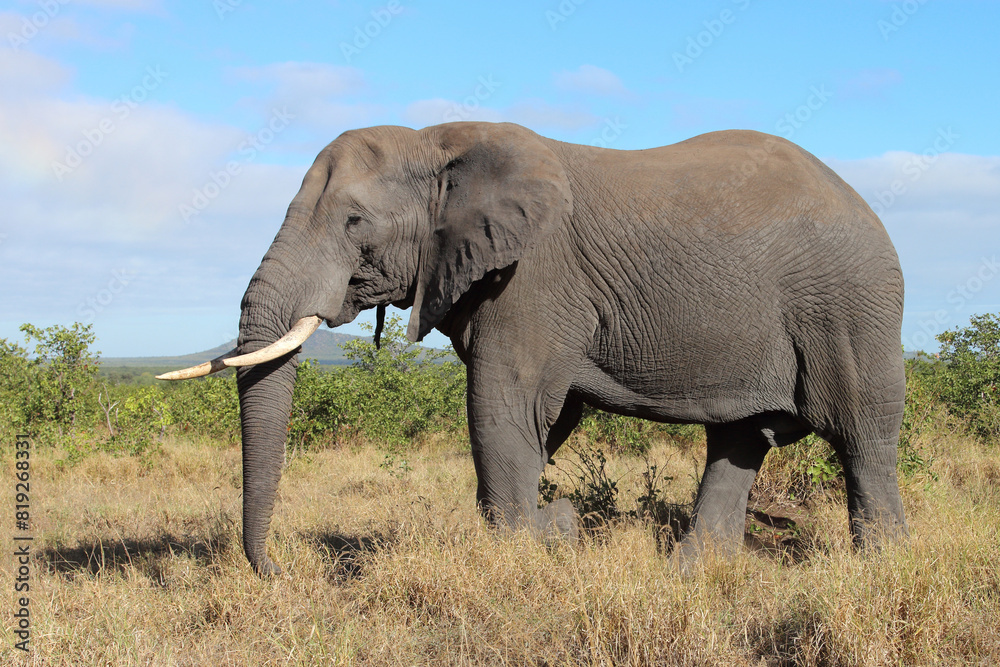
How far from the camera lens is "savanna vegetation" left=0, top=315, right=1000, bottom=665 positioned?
11.9 feet

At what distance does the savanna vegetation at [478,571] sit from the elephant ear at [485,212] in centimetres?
144

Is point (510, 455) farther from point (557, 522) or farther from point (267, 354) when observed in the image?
point (267, 354)

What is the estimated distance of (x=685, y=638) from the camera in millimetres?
3533

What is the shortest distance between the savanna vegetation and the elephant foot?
0.09m

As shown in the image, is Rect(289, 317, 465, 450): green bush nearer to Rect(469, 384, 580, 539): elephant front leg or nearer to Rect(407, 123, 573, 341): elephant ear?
Rect(407, 123, 573, 341): elephant ear

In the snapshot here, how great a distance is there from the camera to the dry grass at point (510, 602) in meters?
3.55

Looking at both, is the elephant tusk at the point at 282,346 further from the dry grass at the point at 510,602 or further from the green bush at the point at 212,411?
the green bush at the point at 212,411

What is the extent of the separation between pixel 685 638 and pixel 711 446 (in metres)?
2.34

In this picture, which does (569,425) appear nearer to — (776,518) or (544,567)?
(544,567)

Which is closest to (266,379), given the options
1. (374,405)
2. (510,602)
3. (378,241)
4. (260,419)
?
(260,419)

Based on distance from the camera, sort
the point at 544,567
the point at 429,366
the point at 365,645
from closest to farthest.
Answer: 1. the point at 365,645
2. the point at 544,567
3. the point at 429,366

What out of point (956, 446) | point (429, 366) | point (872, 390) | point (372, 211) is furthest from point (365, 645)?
point (429, 366)

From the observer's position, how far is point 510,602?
13.6 feet

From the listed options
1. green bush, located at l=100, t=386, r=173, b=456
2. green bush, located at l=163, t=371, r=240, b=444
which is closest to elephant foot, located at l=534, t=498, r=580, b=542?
green bush, located at l=100, t=386, r=173, b=456
